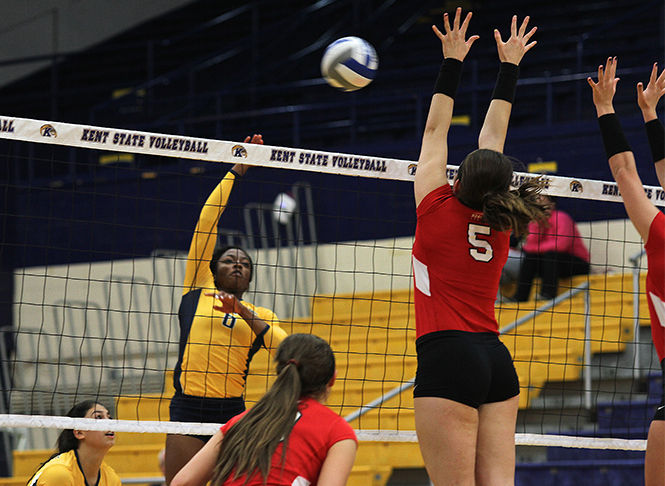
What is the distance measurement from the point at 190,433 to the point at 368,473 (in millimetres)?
3331

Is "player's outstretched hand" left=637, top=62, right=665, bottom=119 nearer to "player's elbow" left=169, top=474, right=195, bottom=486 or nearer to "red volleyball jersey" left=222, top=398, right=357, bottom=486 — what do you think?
"red volleyball jersey" left=222, top=398, right=357, bottom=486

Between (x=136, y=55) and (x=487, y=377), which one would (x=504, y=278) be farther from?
(x=136, y=55)

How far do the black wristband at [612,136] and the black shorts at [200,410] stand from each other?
2.60 m

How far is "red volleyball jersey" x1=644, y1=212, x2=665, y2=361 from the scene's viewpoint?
4.02 m

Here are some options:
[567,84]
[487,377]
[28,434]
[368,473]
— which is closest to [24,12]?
[28,434]

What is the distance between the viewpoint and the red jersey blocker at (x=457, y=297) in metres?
3.77

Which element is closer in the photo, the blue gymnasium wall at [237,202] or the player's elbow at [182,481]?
the player's elbow at [182,481]

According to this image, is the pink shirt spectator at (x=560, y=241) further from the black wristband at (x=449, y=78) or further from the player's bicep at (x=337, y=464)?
the player's bicep at (x=337, y=464)

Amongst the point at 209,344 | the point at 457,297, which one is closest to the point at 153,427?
the point at 209,344

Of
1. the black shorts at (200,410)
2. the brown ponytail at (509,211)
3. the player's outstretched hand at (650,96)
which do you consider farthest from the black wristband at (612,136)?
the black shorts at (200,410)

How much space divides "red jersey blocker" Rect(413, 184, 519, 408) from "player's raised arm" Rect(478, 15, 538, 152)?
0.34 meters

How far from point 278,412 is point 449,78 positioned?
1.59 meters

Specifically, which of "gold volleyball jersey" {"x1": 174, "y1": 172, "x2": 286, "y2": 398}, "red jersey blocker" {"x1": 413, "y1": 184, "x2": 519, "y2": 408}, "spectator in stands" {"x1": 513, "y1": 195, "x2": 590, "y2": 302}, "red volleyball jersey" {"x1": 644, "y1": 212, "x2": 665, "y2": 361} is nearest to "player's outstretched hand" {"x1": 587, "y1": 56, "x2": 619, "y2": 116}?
"red volleyball jersey" {"x1": 644, "y1": 212, "x2": 665, "y2": 361}

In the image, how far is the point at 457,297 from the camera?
152 inches
